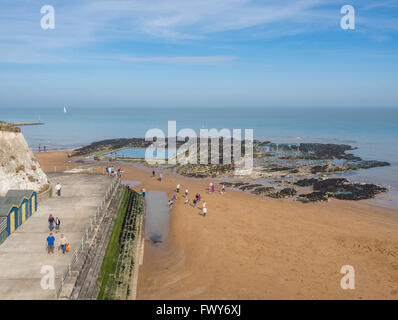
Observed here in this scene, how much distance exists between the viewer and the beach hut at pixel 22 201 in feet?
71.6

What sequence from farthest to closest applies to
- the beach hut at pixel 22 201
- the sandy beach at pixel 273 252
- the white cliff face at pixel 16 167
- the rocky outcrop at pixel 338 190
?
the rocky outcrop at pixel 338 190 < the white cliff face at pixel 16 167 < the beach hut at pixel 22 201 < the sandy beach at pixel 273 252

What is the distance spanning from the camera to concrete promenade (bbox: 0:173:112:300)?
48.7 feet

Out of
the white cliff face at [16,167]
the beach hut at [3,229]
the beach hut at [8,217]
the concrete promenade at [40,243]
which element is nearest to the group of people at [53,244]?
the concrete promenade at [40,243]

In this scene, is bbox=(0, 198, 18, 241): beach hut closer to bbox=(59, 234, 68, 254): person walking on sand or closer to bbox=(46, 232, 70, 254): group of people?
bbox=(46, 232, 70, 254): group of people

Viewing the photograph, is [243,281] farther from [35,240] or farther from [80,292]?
[35,240]

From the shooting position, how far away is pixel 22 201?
22125 millimetres

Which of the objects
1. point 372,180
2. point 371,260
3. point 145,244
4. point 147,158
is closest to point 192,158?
point 147,158

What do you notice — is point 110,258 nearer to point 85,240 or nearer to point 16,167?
point 85,240

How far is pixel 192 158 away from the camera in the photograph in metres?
64.5

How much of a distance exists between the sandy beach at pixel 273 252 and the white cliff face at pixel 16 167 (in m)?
11.8

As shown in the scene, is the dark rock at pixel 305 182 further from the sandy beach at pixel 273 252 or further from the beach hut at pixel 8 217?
the beach hut at pixel 8 217

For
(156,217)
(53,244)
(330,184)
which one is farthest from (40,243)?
(330,184)
